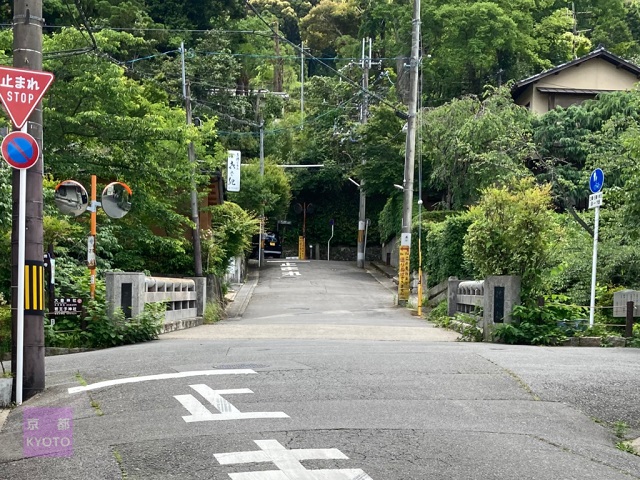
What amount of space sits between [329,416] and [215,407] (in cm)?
112

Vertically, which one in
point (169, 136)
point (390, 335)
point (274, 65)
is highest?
point (274, 65)

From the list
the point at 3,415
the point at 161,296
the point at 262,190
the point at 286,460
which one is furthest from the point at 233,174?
the point at 286,460

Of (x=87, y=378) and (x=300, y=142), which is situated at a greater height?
(x=300, y=142)

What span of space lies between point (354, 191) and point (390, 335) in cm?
4187

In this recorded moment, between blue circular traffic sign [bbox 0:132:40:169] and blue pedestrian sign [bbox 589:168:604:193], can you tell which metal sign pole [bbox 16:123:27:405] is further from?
blue pedestrian sign [bbox 589:168:604:193]

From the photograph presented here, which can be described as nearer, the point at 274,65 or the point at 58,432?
the point at 58,432

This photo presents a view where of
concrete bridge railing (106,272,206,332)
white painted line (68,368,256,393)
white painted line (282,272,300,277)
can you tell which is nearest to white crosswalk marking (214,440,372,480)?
white painted line (68,368,256,393)

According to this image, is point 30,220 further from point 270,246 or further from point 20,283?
point 270,246

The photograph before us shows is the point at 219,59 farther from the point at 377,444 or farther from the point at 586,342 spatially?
the point at 377,444

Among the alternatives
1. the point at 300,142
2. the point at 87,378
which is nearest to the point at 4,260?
the point at 87,378

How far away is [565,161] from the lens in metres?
32.7

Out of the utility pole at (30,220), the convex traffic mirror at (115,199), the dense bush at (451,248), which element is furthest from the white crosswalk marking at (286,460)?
the dense bush at (451,248)

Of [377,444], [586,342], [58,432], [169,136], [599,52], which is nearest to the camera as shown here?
[377,444]

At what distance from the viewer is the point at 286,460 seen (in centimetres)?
569
